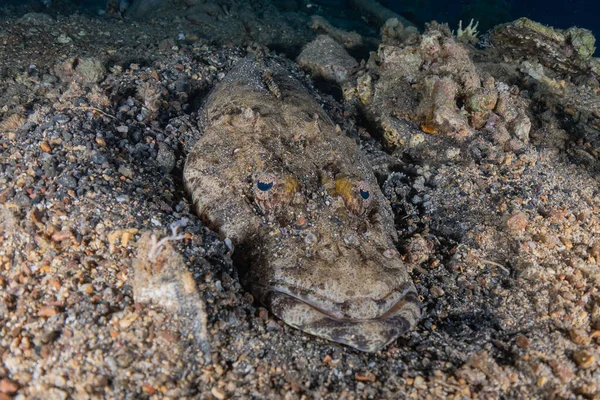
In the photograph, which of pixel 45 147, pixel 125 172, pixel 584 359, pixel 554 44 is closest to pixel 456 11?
pixel 554 44

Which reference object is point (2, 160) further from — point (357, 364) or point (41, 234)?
point (357, 364)

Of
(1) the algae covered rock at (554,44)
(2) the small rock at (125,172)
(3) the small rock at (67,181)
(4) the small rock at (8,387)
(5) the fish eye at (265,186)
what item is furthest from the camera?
(1) the algae covered rock at (554,44)

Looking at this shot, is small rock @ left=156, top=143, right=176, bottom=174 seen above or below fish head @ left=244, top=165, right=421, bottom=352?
below

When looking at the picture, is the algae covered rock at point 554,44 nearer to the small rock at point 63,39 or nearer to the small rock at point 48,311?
the small rock at point 63,39

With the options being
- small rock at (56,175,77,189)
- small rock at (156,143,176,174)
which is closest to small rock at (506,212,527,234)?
small rock at (156,143,176,174)

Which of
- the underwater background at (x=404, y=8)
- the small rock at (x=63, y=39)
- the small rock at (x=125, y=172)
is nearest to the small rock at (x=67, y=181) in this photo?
the small rock at (x=125, y=172)

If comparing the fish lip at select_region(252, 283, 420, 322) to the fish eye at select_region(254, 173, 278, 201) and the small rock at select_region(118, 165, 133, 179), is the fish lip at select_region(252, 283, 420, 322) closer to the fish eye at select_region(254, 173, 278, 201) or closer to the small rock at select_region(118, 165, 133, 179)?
the fish eye at select_region(254, 173, 278, 201)

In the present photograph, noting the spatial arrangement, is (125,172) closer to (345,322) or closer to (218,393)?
(218,393)
